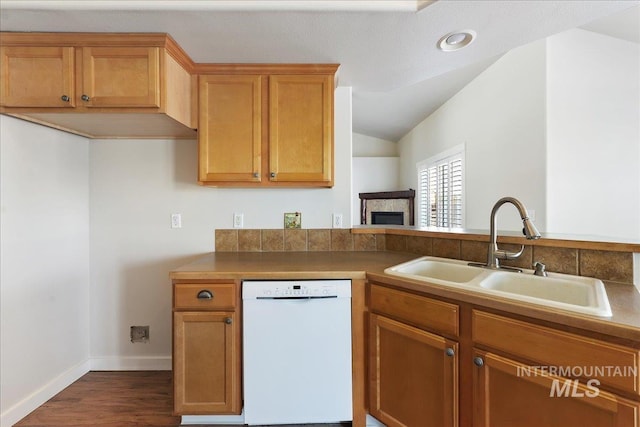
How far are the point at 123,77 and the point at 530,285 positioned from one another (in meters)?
2.33

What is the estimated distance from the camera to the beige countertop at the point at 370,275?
88 cm

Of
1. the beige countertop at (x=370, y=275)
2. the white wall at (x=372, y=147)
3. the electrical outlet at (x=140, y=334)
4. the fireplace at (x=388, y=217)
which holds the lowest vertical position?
the electrical outlet at (x=140, y=334)

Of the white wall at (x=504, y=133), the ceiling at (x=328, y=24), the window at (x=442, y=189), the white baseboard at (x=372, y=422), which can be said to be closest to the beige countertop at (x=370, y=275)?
the white baseboard at (x=372, y=422)

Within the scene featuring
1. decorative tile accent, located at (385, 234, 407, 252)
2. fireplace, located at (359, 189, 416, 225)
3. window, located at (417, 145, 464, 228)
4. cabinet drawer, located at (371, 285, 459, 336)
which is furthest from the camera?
fireplace, located at (359, 189, 416, 225)

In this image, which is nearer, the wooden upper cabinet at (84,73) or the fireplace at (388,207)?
the wooden upper cabinet at (84,73)

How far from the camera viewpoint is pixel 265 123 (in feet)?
6.03

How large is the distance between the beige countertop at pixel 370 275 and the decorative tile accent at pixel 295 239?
8 cm

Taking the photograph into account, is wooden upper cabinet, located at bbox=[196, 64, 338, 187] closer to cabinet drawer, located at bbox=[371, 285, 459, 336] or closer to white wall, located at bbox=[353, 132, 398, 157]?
cabinet drawer, located at bbox=[371, 285, 459, 336]

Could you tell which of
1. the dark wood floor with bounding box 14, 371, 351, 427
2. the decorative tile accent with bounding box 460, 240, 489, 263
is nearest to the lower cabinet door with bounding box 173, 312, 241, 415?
the dark wood floor with bounding box 14, 371, 351, 427

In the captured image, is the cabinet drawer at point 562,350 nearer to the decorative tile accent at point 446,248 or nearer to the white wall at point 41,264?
the decorative tile accent at point 446,248

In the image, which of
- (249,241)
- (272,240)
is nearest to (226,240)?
(249,241)

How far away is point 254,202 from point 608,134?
3.07m

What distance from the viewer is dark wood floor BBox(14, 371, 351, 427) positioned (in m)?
1.65

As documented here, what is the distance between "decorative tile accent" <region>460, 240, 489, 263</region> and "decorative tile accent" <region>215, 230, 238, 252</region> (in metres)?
1.58
